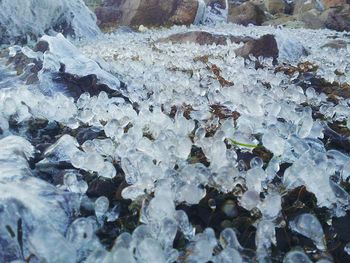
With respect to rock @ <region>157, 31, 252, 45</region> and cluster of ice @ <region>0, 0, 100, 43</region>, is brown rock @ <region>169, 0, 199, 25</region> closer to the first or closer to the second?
cluster of ice @ <region>0, 0, 100, 43</region>

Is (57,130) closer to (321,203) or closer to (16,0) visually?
(321,203)

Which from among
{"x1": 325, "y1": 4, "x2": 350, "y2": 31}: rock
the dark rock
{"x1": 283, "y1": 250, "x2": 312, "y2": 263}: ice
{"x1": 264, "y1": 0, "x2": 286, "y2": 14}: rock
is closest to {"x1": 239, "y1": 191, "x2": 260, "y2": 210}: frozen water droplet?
{"x1": 283, "y1": 250, "x2": 312, "y2": 263}: ice

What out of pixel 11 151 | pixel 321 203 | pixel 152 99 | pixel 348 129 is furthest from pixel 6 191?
pixel 348 129

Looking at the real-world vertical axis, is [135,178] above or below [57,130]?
above

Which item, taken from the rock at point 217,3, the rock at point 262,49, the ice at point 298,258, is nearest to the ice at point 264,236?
the ice at point 298,258

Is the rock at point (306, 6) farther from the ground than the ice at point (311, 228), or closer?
closer

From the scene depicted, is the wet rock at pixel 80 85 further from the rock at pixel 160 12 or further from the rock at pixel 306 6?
the rock at pixel 306 6

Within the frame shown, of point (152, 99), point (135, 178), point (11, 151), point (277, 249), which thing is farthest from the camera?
point (152, 99)
